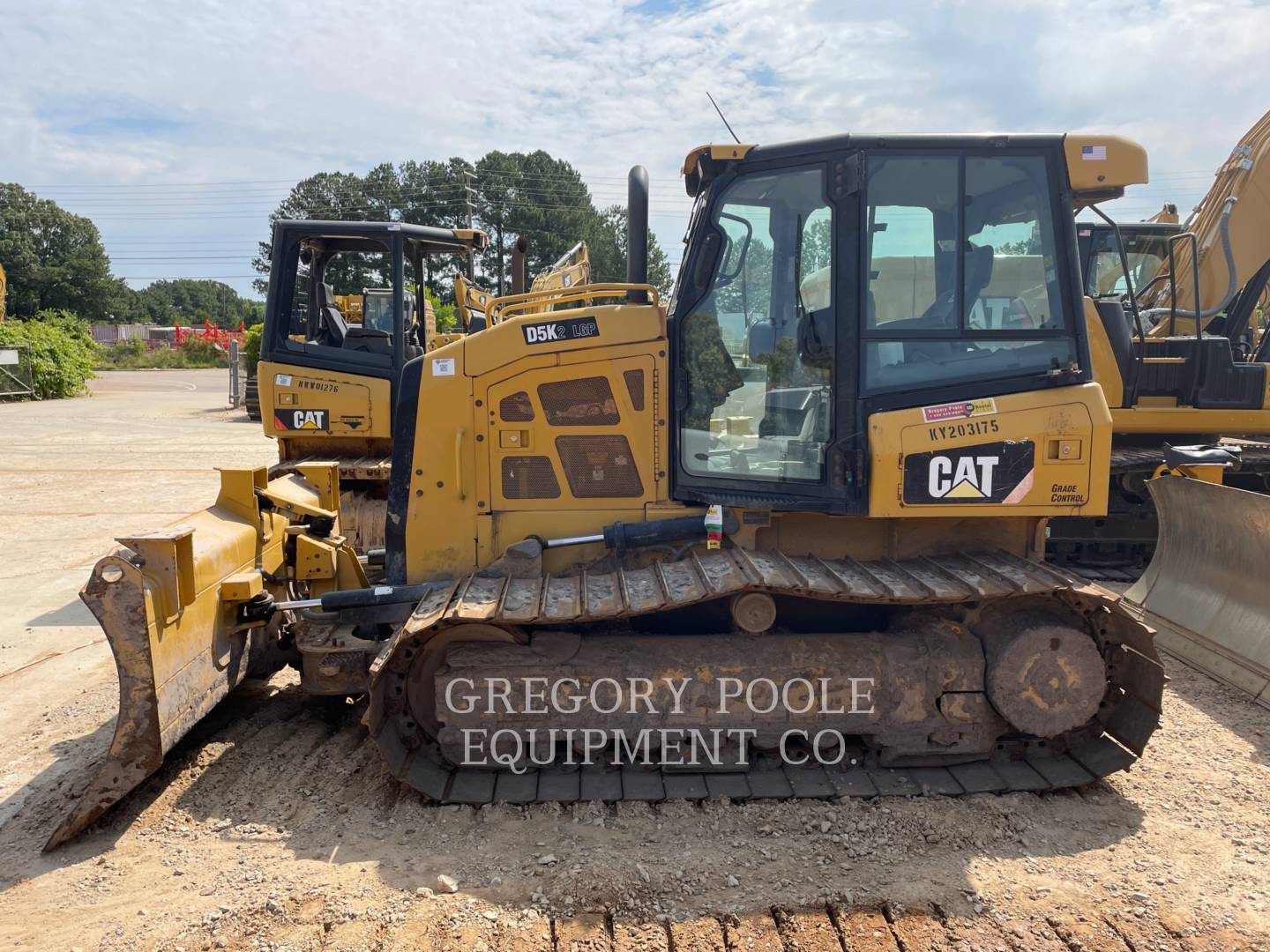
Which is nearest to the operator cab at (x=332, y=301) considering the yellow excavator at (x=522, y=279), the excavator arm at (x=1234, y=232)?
the yellow excavator at (x=522, y=279)

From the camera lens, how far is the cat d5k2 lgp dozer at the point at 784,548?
12.3ft

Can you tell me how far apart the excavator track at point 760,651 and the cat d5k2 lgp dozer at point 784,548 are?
0.05ft

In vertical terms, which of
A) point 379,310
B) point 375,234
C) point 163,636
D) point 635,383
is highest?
point 375,234

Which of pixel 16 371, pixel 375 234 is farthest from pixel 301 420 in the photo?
pixel 16 371

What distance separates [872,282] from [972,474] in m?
0.94

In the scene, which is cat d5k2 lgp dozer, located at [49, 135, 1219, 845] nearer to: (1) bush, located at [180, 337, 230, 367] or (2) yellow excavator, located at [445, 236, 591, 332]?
(2) yellow excavator, located at [445, 236, 591, 332]

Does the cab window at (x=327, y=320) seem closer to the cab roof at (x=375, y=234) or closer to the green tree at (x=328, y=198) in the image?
the cab roof at (x=375, y=234)

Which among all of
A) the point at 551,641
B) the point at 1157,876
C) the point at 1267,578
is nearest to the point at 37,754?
the point at 551,641

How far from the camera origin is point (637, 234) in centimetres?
416

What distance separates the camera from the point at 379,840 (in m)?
3.51

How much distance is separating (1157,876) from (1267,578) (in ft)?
9.43

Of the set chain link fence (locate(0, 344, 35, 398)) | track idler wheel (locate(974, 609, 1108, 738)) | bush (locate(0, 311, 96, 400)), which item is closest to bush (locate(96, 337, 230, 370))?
bush (locate(0, 311, 96, 400))

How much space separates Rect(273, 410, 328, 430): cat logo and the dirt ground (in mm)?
3528

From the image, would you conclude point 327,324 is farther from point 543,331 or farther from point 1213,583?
point 1213,583
